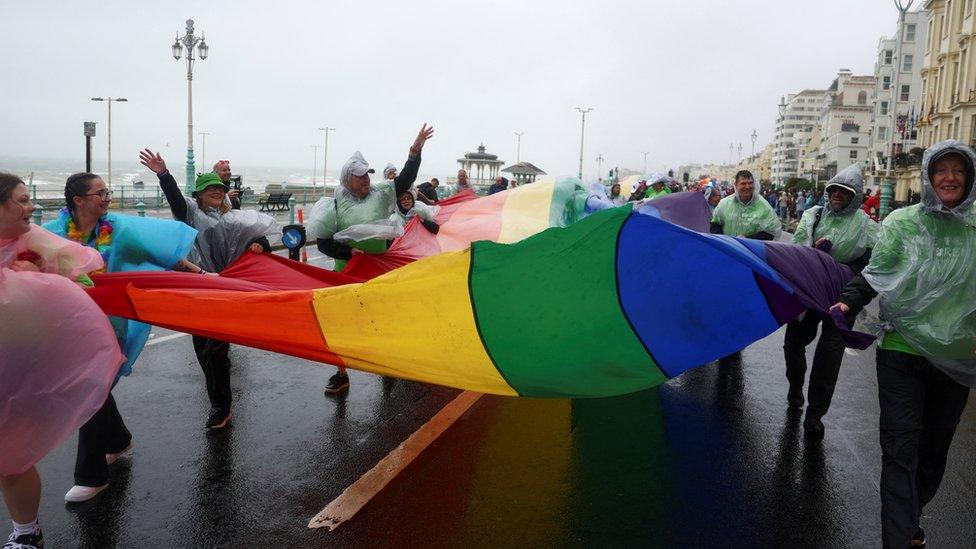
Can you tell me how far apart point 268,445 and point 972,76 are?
5360 cm

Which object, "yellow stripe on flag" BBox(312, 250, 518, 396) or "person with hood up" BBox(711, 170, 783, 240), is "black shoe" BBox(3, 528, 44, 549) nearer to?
"yellow stripe on flag" BBox(312, 250, 518, 396)

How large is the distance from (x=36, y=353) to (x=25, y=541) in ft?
3.18

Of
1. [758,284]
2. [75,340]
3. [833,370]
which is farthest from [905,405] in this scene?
[75,340]

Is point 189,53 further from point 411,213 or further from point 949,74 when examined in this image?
point 949,74

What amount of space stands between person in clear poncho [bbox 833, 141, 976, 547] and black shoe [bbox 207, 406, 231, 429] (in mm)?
4142

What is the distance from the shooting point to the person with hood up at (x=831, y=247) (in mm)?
5277

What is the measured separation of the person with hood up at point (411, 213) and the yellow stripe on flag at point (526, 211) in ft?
2.19

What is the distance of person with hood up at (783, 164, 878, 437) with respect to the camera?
208 inches

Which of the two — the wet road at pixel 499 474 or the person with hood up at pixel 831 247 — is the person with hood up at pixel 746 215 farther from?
the wet road at pixel 499 474

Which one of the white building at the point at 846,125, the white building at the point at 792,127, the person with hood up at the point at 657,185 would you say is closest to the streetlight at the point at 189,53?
the person with hood up at the point at 657,185

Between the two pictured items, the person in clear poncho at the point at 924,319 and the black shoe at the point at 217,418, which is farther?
the black shoe at the point at 217,418

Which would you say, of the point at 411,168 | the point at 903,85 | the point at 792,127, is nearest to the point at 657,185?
the point at 411,168

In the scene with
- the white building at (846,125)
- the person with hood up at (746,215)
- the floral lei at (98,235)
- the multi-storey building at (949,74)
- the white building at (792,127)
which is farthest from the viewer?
the white building at (792,127)

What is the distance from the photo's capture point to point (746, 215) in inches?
270
